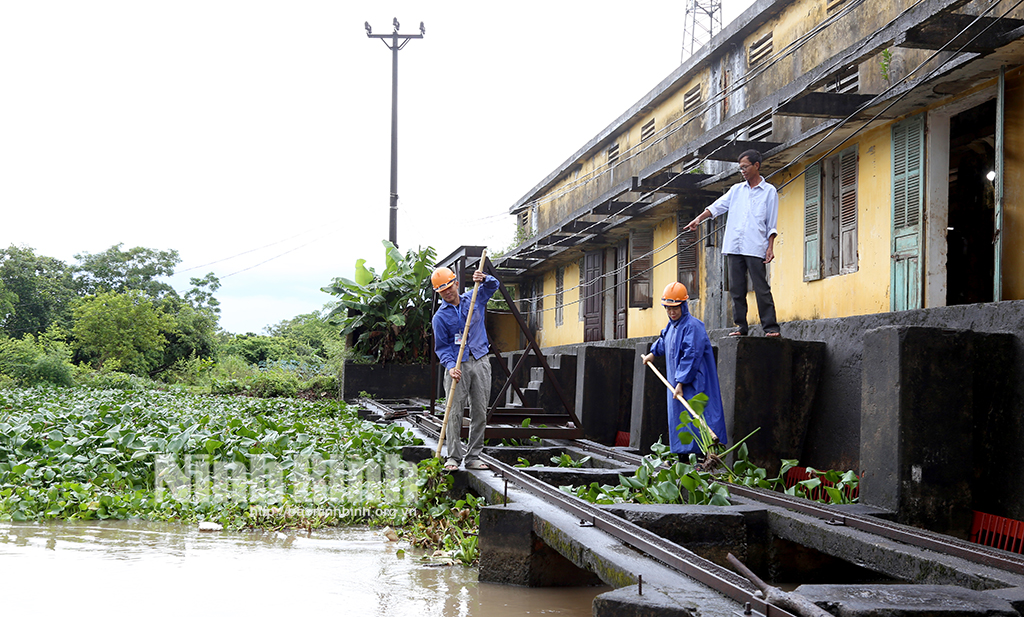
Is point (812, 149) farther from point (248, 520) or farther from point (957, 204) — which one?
point (248, 520)

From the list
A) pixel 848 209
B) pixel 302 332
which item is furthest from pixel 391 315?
pixel 302 332

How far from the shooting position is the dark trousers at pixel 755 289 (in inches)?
294

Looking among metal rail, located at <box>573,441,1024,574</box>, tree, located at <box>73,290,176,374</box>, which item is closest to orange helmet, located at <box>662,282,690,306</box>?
metal rail, located at <box>573,441,1024,574</box>

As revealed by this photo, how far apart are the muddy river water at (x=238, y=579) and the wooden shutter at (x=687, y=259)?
346 inches

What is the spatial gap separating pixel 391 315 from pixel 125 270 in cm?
2993

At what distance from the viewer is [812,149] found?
32.5 feet

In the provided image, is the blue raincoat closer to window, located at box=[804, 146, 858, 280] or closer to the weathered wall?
the weathered wall

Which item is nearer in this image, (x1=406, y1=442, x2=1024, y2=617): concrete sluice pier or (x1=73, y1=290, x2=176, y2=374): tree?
(x1=406, y1=442, x2=1024, y2=617): concrete sluice pier

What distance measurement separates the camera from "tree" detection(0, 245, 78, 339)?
114 feet

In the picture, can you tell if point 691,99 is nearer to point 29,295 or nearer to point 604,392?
point 604,392

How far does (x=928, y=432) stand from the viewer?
5004 mm

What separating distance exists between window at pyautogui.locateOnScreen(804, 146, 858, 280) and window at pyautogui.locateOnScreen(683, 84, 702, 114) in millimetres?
3260

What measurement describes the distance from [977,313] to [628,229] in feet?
34.7

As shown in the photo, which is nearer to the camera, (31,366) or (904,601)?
(904,601)
